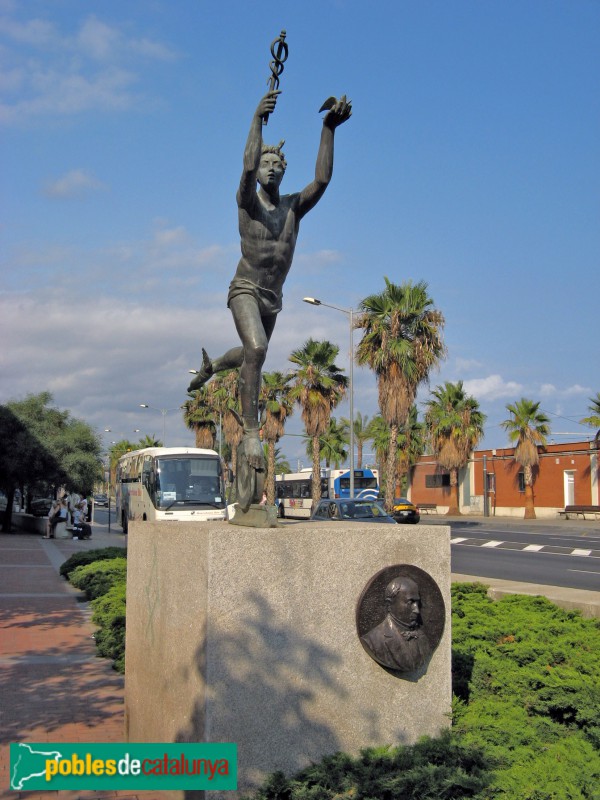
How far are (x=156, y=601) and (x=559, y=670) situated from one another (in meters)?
2.90

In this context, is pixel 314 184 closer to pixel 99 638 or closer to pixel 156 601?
pixel 156 601

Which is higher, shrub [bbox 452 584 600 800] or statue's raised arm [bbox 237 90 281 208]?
statue's raised arm [bbox 237 90 281 208]

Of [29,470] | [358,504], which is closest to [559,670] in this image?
[358,504]

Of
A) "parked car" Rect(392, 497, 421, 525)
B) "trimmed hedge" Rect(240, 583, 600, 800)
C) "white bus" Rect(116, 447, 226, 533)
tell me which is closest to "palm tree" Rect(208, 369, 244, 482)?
"white bus" Rect(116, 447, 226, 533)

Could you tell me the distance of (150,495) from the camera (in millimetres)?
25750

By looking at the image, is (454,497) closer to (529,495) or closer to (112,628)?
(529,495)

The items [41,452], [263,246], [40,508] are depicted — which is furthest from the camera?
[40,508]

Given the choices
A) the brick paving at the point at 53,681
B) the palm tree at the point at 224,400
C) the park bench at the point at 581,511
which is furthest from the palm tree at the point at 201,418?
the brick paving at the point at 53,681

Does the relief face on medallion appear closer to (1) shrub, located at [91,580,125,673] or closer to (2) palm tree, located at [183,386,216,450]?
(1) shrub, located at [91,580,125,673]

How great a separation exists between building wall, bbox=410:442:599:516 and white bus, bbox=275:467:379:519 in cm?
1007

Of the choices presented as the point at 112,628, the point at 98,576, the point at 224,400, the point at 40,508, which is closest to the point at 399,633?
the point at 112,628

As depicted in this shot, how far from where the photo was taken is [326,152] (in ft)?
16.8

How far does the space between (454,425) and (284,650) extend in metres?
46.2

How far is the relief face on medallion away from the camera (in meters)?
4.30
